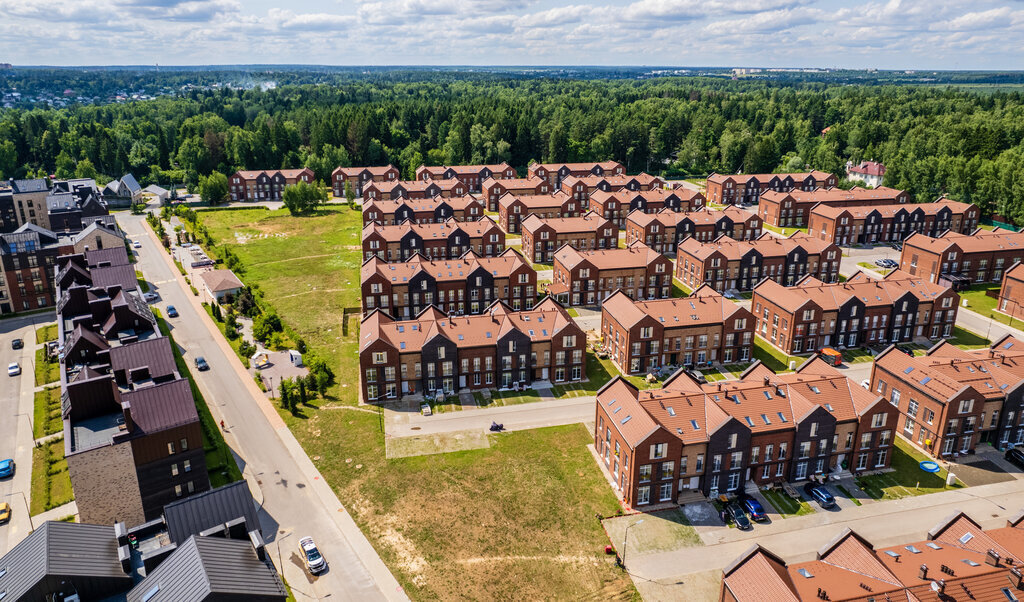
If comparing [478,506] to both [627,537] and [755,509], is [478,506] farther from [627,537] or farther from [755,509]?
[755,509]

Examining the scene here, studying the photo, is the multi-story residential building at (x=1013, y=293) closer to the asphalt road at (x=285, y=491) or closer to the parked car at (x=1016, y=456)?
the parked car at (x=1016, y=456)

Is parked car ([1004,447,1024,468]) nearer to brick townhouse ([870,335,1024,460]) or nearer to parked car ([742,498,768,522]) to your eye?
brick townhouse ([870,335,1024,460])

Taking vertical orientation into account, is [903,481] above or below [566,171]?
below

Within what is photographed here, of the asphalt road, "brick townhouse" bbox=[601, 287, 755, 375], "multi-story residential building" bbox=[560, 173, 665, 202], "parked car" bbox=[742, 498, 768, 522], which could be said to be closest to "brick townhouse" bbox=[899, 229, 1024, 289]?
"brick townhouse" bbox=[601, 287, 755, 375]

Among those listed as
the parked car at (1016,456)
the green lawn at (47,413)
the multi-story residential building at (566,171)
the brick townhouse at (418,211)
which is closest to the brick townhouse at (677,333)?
the parked car at (1016,456)

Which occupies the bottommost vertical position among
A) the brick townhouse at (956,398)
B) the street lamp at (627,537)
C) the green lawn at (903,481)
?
the street lamp at (627,537)

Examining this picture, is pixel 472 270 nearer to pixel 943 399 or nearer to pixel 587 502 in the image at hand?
pixel 587 502

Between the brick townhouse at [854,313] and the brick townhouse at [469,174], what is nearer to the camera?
the brick townhouse at [854,313]

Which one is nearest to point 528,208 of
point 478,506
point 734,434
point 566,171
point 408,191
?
point 408,191
